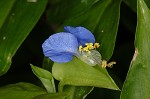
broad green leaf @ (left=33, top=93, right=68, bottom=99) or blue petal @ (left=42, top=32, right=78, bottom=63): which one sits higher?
blue petal @ (left=42, top=32, right=78, bottom=63)

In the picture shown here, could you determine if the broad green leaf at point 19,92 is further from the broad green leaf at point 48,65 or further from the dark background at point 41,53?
the dark background at point 41,53

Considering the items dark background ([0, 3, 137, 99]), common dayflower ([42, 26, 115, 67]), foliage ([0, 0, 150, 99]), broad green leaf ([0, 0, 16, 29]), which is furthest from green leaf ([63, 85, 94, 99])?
broad green leaf ([0, 0, 16, 29])

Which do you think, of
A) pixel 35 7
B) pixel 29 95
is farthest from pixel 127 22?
pixel 29 95

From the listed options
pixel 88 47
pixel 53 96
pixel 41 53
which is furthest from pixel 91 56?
pixel 41 53

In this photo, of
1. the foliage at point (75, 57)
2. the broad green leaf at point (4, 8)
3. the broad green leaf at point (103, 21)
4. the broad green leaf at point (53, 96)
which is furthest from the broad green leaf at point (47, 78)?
the broad green leaf at point (4, 8)

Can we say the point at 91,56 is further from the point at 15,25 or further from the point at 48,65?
the point at 15,25

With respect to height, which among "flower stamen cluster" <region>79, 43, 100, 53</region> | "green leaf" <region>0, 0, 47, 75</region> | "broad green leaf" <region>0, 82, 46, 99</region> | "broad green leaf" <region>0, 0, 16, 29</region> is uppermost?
"broad green leaf" <region>0, 0, 16, 29</region>

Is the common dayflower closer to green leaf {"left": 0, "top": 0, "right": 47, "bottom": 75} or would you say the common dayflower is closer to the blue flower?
the blue flower
